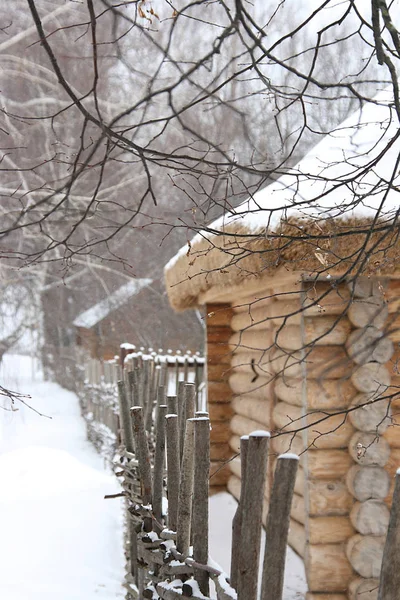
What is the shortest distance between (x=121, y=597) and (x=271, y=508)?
13.2 ft

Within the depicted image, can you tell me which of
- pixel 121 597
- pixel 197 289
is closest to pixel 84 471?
pixel 197 289

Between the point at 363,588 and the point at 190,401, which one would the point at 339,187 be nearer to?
the point at 190,401

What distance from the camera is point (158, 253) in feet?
79.8

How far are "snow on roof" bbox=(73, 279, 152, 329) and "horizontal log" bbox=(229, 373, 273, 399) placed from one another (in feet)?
54.3

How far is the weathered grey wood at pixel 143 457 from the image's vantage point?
146 inches

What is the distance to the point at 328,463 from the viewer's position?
492 cm

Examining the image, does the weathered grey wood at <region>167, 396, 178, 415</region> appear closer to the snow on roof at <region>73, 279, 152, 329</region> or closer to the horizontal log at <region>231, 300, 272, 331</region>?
the horizontal log at <region>231, 300, 272, 331</region>

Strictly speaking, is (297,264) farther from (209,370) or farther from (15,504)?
(15,504)

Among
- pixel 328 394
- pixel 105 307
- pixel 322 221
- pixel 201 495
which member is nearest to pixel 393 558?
pixel 201 495

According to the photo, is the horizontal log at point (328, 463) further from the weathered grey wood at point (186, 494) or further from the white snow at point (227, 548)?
the weathered grey wood at point (186, 494)

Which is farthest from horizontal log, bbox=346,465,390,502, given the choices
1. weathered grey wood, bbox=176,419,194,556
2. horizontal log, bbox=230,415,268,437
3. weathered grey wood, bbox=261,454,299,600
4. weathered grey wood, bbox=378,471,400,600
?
weathered grey wood, bbox=378,471,400,600

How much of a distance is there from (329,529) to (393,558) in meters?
3.32

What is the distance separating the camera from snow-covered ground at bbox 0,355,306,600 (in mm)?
5734

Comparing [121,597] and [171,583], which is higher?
[171,583]
